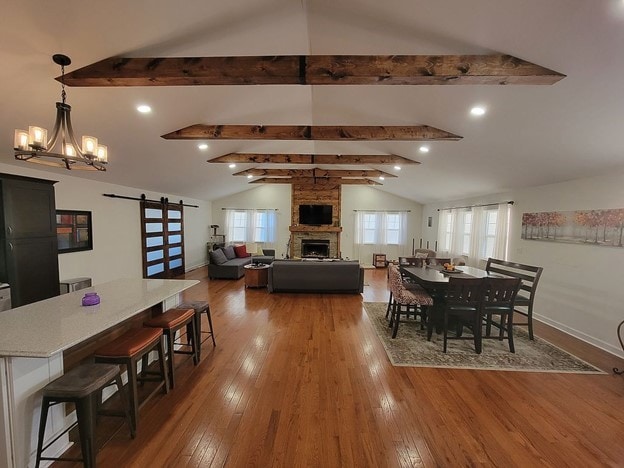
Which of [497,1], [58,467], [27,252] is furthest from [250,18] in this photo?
[27,252]

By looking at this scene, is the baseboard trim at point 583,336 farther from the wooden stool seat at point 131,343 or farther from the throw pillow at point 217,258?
the throw pillow at point 217,258

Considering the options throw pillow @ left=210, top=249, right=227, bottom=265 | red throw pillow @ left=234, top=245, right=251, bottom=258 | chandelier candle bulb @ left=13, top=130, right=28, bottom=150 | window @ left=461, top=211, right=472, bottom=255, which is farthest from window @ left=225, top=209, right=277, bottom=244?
chandelier candle bulb @ left=13, top=130, right=28, bottom=150

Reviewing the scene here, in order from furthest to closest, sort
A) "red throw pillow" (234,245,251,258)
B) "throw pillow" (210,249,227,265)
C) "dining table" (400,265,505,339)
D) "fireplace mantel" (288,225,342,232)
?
1. "fireplace mantel" (288,225,342,232)
2. "red throw pillow" (234,245,251,258)
3. "throw pillow" (210,249,227,265)
4. "dining table" (400,265,505,339)

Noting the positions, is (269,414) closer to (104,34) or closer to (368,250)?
(104,34)

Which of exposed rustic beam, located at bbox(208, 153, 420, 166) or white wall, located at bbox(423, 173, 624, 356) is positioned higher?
exposed rustic beam, located at bbox(208, 153, 420, 166)

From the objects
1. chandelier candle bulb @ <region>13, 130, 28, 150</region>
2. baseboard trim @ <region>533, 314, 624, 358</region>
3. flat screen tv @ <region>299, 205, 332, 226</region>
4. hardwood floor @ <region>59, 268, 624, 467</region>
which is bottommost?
hardwood floor @ <region>59, 268, 624, 467</region>

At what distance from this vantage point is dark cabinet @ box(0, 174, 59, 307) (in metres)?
3.01

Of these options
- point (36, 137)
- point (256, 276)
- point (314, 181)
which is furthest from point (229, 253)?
point (36, 137)

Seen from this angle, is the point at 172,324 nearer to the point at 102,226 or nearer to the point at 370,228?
the point at 102,226

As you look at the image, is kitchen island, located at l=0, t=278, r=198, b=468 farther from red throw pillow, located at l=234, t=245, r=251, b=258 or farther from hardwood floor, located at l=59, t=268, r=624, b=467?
red throw pillow, located at l=234, t=245, r=251, b=258

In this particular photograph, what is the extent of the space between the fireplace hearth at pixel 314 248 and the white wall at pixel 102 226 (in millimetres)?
4625

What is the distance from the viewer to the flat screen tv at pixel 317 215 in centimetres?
911

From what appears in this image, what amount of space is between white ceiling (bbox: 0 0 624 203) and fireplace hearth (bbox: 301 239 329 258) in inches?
211

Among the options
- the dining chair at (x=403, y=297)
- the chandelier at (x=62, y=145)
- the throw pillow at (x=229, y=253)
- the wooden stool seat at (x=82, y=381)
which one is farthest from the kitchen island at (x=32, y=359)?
the throw pillow at (x=229, y=253)
